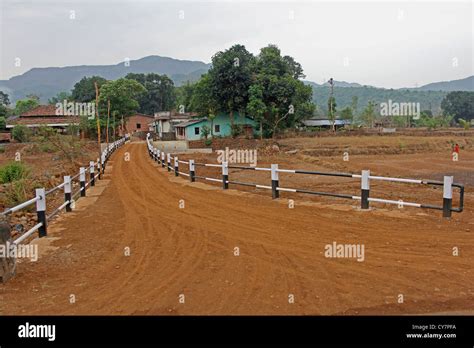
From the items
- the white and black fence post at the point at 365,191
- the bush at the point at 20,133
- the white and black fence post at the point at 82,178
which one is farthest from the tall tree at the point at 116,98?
the white and black fence post at the point at 365,191

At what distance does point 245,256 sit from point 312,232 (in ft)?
6.30

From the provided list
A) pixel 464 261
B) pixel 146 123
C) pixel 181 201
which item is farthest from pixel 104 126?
pixel 464 261

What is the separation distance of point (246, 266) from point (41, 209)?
Result: 455cm

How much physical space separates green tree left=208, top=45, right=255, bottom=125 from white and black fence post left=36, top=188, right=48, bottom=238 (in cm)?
4036

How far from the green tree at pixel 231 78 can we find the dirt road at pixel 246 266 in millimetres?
38547

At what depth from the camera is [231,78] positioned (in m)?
47.2

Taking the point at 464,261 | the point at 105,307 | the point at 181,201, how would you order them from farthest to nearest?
1. the point at 181,201
2. the point at 464,261
3. the point at 105,307

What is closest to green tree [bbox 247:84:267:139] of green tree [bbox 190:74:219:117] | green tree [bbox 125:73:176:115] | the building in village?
green tree [bbox 190:74:219:117]

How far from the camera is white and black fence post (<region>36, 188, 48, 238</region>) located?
322 inches

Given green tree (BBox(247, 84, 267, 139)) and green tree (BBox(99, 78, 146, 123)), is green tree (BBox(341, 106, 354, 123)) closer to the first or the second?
green tree (BBox(247, 84, 267, 139))

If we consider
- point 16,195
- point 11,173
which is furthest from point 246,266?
point 11,173

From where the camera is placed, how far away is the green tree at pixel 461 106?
107 m

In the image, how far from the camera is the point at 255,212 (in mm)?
10180
